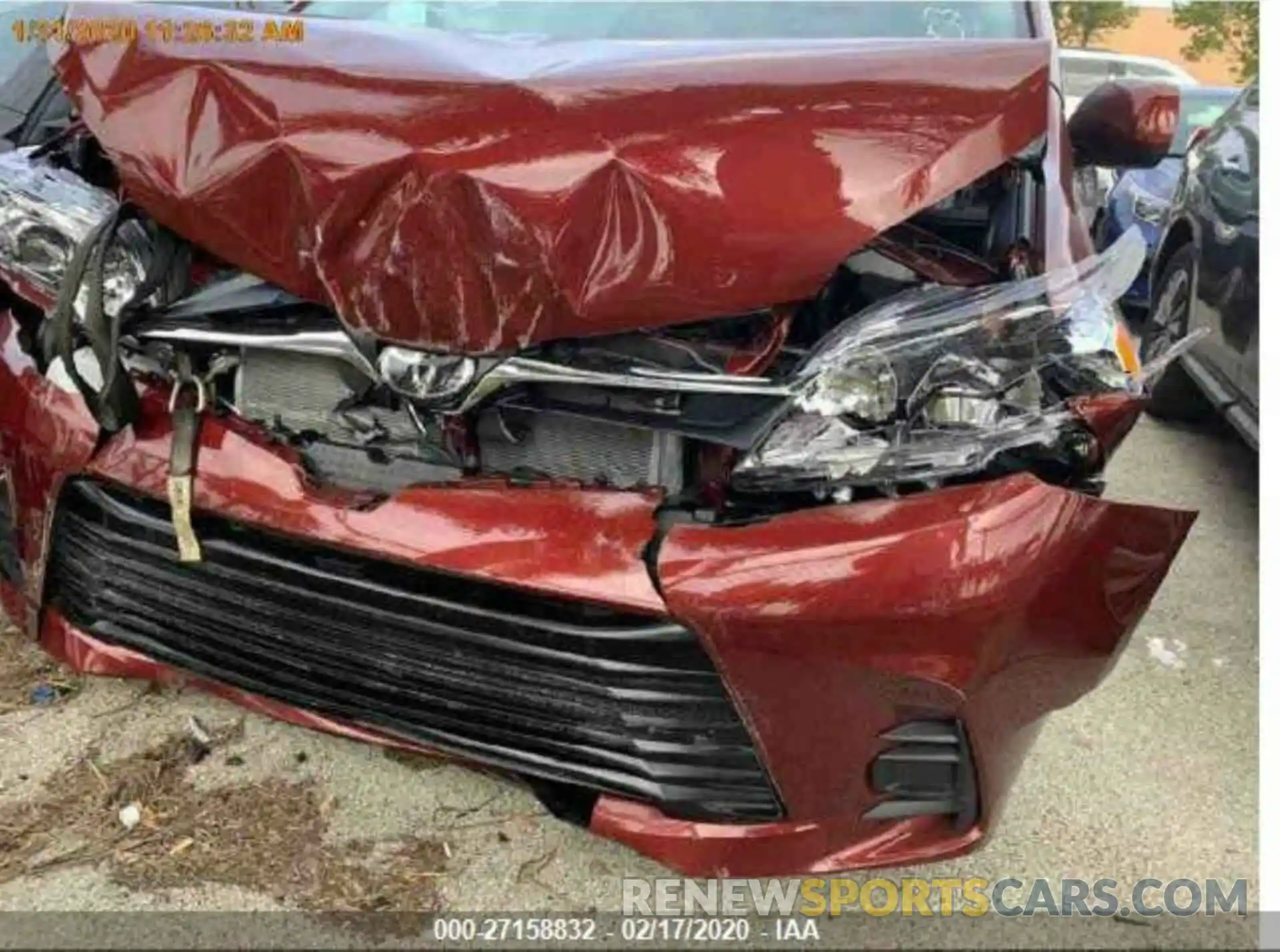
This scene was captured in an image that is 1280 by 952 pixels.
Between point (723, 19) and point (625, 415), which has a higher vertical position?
point (723, 19)

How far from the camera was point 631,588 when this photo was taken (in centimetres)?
197

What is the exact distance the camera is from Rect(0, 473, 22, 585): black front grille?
2.61 meters

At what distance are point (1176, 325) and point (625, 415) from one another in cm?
360

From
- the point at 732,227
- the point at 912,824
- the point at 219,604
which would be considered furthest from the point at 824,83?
the point at 219,604

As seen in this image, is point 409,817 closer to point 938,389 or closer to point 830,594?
point 830,594

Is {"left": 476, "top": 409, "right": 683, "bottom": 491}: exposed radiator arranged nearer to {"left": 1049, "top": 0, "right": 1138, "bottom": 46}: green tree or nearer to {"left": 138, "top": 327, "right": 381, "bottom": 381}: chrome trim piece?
{"left": 138, "top": 327, "right": 381, "bottom": 381}: chrome trim piece

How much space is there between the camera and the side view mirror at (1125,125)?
2967mm

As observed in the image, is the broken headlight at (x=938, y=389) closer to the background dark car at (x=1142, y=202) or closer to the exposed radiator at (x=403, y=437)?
the exposed radiator at (x=403, y=437)

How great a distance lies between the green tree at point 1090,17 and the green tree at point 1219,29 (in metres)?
1.02

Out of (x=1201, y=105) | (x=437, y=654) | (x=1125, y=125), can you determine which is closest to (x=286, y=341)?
(x=437, y=654)

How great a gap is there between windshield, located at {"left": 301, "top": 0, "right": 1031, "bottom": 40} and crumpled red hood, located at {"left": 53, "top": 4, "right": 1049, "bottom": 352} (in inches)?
30.1

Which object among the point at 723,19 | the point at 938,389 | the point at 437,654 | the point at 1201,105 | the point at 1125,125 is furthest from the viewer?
the point at 1201,105

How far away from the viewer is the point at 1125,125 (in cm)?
298

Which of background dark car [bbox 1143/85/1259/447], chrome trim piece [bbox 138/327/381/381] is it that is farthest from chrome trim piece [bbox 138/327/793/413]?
background dark car [bbox 1143/85/1259/447]
